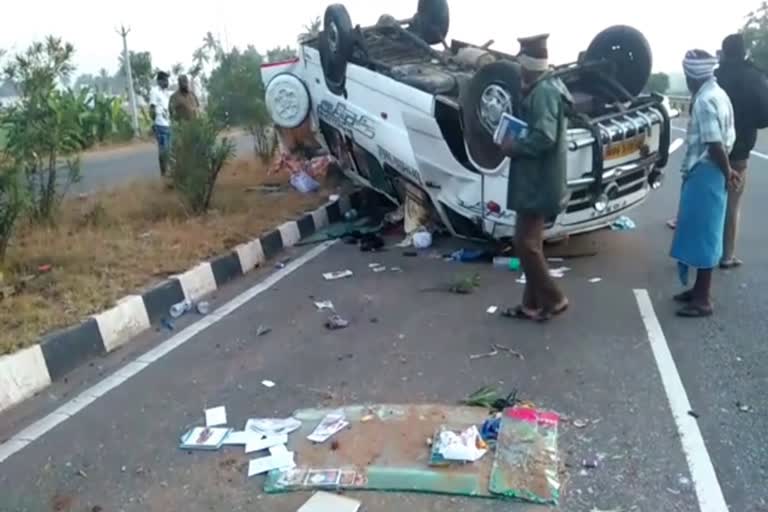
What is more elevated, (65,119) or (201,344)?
(65,119)

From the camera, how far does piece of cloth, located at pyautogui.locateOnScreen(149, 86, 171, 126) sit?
1148 cm

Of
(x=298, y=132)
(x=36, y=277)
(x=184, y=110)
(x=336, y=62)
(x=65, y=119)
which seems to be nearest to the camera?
(x=36, y=277)

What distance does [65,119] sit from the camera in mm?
7305

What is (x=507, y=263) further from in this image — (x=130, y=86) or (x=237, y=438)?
(x=130, y=86)

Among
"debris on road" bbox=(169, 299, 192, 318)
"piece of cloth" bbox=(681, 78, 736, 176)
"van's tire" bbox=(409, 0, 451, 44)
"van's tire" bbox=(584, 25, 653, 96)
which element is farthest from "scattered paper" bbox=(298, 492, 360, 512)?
"van's tire" bbox=(409, 0, 451, 44)

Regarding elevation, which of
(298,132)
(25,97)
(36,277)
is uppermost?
(25,97)

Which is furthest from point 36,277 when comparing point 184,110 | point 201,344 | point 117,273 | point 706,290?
point 184,110

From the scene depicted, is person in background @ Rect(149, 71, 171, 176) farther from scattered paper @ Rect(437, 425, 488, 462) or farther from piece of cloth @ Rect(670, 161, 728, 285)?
scattered paper @ Rect(437, 425, 488, 462)

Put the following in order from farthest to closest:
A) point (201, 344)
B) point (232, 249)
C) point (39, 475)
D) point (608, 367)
A: point (232, 249) → point (201, 344) → point (608, 367) → point (39, 475)

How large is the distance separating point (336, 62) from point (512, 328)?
3891 millimetres

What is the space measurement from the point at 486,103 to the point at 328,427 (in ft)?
10.5

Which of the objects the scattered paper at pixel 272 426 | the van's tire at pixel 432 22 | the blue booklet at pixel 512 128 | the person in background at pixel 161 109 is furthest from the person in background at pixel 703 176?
the person in background at pixel 161 109

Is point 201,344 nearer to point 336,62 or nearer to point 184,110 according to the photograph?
point 336,62

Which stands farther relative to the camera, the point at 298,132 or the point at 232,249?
the point at 298,132
